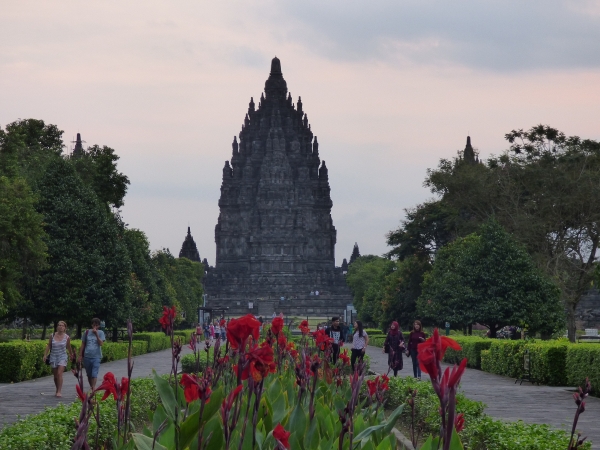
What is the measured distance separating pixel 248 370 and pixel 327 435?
306cm

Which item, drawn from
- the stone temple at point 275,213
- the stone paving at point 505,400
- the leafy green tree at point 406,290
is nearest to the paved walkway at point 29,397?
the stone paving at point 505,400

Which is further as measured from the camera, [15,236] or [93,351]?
[15,236]

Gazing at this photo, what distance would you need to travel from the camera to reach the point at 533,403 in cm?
2052

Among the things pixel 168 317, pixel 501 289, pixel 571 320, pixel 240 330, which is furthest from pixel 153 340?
pixel 240 330

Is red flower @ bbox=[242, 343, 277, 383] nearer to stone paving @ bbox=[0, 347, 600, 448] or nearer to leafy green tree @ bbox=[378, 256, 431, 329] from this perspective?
stone paving @ bbox=[0, 347, 600, 448]

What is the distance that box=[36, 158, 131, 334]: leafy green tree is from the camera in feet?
140

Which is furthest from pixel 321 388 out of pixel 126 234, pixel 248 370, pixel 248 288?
pixel 248 288

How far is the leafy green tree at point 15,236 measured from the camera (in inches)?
1465

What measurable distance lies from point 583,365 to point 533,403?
365cm

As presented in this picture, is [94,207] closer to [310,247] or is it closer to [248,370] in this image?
[248,370]

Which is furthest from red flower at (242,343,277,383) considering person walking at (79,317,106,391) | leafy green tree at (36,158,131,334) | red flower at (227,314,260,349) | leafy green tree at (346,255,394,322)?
leafy green tree at (346,255,394,322)

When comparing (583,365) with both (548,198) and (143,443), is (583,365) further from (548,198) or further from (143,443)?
(548,198)

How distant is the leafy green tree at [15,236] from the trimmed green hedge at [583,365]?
791 inches

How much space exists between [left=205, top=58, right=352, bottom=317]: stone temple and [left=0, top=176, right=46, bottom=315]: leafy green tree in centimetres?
10886
